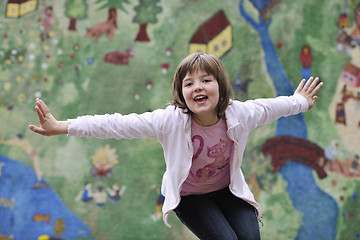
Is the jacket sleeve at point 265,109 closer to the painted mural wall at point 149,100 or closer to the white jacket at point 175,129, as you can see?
the white jacket at point 175,129

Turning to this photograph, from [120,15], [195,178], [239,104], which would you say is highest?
[120,15]

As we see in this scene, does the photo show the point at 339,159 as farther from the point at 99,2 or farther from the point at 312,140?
the point at 99,2

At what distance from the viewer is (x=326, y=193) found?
3.38 m

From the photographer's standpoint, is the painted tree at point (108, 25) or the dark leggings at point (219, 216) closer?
the dark leggings at point (219, 216)

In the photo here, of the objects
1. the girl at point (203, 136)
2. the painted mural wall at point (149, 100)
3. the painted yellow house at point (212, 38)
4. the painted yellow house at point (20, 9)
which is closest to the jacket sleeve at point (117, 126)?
the girl at point (203, 136)

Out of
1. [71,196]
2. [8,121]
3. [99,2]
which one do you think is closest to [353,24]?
[99,2]

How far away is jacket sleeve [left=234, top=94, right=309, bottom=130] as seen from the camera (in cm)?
191

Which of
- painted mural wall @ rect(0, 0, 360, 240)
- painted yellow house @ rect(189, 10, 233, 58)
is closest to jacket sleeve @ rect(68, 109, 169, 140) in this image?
painted mural wall @ rect(0, 0, 360, 240)

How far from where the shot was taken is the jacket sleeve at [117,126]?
5.76 feet

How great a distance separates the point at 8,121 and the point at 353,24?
9.04 feet

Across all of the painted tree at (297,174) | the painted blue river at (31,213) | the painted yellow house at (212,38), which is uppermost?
the painted yellow house at (212,38)

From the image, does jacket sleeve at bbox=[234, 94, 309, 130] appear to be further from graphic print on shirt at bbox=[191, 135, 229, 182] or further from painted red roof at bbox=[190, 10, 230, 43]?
painted red roof at bbox=[190, 10, 230, 43]

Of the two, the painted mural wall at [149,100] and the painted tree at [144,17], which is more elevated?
the painted tree at [144,17]

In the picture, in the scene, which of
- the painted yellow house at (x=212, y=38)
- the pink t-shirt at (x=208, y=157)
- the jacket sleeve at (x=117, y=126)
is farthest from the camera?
the painted yellow house at (x=212, y=38)
